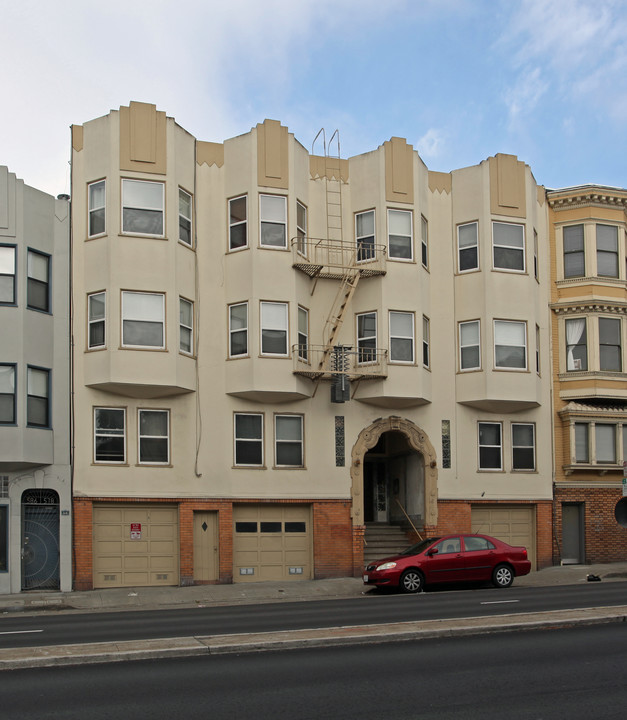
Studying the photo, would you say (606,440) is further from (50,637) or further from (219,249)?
(50,637)

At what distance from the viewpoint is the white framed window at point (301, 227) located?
93.7ft

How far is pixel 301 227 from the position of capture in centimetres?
2884

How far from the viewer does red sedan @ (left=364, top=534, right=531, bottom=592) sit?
2308 centimetres

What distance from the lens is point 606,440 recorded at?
31.2m

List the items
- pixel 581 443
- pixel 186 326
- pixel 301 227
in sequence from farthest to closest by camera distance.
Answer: pixel 581 443, pixel 301 227, pixel 186 326

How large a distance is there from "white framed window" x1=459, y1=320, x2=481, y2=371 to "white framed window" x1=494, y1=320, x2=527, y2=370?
22.2 inches

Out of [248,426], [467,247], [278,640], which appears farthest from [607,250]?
[278,640]

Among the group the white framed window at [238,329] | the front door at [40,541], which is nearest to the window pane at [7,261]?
the front door at [40,541]

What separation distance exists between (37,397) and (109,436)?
7.29 ft

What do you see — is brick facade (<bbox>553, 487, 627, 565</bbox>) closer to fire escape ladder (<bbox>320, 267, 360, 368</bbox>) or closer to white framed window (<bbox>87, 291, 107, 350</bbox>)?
fire escape ladder (<bbox>320, 267, 360, 368</bbox>)

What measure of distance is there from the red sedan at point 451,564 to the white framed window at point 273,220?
9.91 metres

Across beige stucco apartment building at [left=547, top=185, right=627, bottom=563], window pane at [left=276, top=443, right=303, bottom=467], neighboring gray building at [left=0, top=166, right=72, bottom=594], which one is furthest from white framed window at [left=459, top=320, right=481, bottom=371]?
neighboring gray building at [left=0, top=166, right=72, bottom=594]

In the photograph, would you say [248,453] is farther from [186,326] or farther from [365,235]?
[365,235]

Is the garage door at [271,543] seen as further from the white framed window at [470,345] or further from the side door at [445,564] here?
the white framed window at [470,345]
